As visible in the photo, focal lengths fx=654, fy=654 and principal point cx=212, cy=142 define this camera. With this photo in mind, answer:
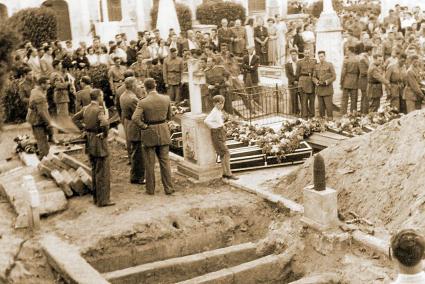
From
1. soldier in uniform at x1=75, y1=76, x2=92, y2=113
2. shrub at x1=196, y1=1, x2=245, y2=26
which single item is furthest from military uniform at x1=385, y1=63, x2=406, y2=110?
shrub at x1=196, y1=1, x2=245, y2=26

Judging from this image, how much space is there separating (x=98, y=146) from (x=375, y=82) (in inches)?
313

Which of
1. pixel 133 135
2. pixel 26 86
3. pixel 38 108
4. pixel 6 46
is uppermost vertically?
pixel 6 46

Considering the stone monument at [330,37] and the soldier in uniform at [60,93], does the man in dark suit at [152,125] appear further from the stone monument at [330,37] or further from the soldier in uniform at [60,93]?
the stone monument at [330,37]

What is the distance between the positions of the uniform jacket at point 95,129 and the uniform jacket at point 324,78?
6.89 m

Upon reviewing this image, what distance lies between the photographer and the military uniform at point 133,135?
473 inches

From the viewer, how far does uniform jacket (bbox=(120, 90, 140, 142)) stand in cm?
1200

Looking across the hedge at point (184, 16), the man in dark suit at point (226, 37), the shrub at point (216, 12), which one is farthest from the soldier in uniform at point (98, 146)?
the shrub at point (216, 12)

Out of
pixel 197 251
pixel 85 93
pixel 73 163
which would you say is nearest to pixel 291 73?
pixel 85 93

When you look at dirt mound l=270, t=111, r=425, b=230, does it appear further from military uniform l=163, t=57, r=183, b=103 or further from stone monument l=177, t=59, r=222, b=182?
military uniform l=163, t=57, r=183, b=103

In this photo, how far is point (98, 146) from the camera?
10.6 metres

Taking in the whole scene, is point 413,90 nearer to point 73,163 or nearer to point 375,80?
point 375,80

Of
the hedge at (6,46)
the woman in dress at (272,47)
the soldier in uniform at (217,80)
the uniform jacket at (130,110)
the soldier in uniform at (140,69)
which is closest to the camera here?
the hedge at (6,46)

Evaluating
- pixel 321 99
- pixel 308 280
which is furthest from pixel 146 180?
pixel 321 99

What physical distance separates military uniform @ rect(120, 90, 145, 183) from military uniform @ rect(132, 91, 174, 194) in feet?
2.57
